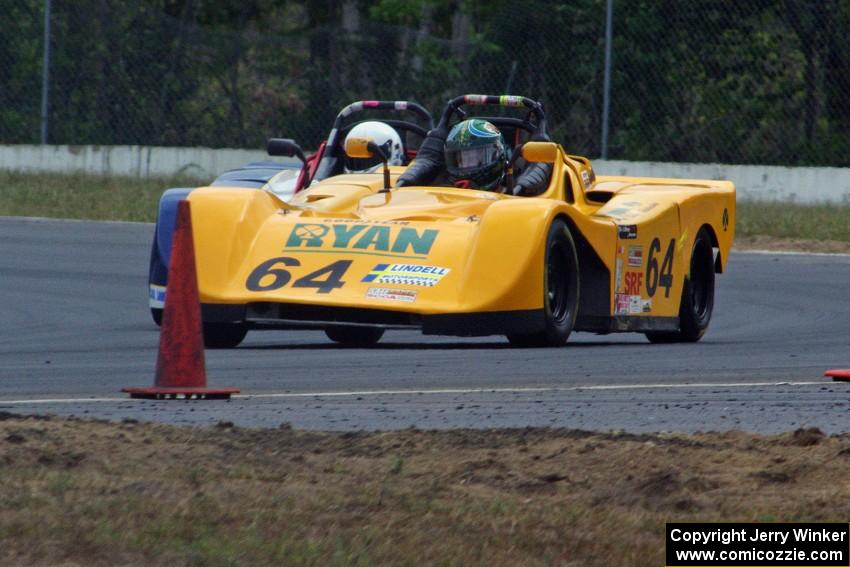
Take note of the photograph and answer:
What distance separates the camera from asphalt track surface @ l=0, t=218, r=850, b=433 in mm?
6656

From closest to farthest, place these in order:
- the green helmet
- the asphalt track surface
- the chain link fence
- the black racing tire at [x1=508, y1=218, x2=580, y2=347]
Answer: the asphalt track surface
the black racing tire at [x1=508, y1=218, x2=580, y2=347]
the green helmet
the chain link fence

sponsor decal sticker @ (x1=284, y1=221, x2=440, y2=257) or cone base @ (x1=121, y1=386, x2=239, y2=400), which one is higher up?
sponsor decal sticker @ (x1=284, y1=221, x2=440, y2=257)

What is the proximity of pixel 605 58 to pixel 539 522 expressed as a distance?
54.5 feet

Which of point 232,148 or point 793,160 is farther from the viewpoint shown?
point 232,148

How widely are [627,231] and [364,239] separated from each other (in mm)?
1643

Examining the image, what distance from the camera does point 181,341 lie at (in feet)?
23.4

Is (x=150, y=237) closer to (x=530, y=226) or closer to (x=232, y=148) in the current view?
(x=232, y=148)

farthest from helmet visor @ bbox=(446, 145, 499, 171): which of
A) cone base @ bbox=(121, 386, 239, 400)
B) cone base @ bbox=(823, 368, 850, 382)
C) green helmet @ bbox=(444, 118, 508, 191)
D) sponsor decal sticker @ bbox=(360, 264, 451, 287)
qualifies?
cone base @ bbox=(121, 386, 239, 400)

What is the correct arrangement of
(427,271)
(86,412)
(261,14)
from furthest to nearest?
(261,14) < (427,271) < (86,412)

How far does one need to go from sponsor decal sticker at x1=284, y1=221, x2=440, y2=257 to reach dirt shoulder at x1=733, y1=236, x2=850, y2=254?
8.58 metres

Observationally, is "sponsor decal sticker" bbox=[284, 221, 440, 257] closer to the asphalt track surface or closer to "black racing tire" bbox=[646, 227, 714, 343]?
the asphalt track surface

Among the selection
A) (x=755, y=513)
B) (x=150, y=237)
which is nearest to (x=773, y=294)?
(x=150, y=237)

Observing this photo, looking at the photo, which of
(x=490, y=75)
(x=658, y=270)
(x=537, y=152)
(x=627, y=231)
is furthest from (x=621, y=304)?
(x=490, y=75)

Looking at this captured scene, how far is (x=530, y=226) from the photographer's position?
904cm
